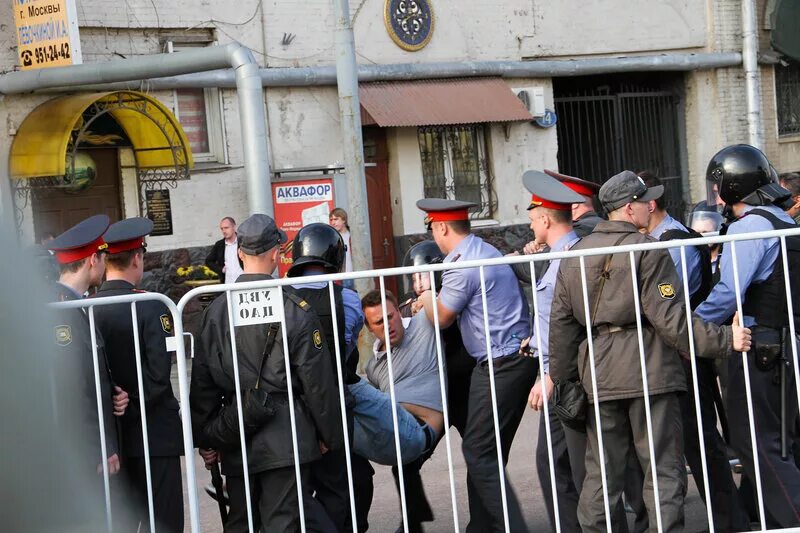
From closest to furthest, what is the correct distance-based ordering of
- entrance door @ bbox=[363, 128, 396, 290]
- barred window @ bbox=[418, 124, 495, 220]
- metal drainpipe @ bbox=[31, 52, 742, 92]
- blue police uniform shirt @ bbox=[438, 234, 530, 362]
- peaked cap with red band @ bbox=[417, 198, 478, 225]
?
blue police uniform shirt @ bbox=[438, 234, 530, 362] < peaked cap with red band @ bbox=[417, 198, 478, 225] < metal drainpipe @ bbox=[31, 52, 742, 92] < entrance door @ bbox=[363, 128, 396, 290] < barred window @ bbox=[418, 124, 495, 220]

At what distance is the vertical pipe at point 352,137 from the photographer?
520 inches

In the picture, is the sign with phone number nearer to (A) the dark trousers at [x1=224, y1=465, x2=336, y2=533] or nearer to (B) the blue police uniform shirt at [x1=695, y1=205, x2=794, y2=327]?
(A) the dark trousers at [x1=224, y1=465, x2=336, y2=533]

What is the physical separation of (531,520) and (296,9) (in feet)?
34.9

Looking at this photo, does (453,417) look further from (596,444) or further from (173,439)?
(173,439)

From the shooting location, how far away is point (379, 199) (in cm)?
1703

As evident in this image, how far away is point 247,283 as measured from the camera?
5457 millimetres

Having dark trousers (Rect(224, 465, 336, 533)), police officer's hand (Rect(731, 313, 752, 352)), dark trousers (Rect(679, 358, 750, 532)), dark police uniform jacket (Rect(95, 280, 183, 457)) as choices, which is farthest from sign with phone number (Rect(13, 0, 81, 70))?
police officer's hand (Rect(731, 313, 752, 352))

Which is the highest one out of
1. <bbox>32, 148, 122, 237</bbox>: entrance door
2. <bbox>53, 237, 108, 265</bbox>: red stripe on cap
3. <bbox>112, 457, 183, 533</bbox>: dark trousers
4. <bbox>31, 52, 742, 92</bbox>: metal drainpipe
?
<bbox>31, 52, 742, 92</bbox>: metal drainpipe

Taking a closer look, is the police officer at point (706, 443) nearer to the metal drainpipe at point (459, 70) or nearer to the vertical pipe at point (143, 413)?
the vertical pipe at point (143, 413)

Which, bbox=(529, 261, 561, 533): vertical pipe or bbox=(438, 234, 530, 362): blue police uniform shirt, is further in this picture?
bbox=(438, 234, 530, 362): blue police uniform shirt

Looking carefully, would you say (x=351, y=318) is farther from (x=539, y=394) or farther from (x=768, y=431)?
(x=768, y=431)

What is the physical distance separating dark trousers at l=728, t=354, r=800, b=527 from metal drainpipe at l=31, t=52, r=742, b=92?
9957 mm

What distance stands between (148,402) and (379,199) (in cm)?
1156

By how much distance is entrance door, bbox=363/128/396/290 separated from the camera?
1692cm
